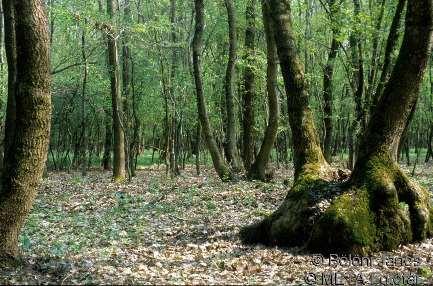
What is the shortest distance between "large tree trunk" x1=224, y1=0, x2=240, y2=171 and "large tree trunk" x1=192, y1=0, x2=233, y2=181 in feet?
6.22

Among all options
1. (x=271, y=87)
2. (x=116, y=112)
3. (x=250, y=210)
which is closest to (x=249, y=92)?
(x=271, y=87)

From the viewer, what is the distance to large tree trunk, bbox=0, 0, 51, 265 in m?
6.59

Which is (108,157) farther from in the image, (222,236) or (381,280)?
(381,280)

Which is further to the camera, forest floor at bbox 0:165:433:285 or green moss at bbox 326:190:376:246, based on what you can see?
green moss at bbox 326:190:376:246

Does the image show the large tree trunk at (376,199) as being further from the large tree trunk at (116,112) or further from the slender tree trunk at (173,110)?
the slender tree trunk at (173,110)

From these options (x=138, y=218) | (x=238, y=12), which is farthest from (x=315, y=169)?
(x=238, y=12)

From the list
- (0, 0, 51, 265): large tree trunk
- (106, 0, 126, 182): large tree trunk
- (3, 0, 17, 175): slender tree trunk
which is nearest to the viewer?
(0, 0, 51, 265): large tree trunk

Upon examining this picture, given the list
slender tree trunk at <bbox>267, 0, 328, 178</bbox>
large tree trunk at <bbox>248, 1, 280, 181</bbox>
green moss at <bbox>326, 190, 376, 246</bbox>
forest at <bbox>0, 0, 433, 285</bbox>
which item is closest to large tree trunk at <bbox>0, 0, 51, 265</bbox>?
forest at <bbox>0, 0, 433, 285</bbox>

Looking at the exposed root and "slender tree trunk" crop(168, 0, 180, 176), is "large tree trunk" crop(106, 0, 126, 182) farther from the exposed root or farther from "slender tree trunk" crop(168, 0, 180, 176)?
the exposed root

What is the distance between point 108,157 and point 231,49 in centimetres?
1851

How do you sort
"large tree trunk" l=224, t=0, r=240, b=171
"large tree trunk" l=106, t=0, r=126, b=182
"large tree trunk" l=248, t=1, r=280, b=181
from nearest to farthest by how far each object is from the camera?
"large tree trunk" l=248, t=1, r=280, b=181 → "large tree trunk" l=224, t=0, r=240, b=171 → "large tree trunk" l=106, t=0, r=126, b=182

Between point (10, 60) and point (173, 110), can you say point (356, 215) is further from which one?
point (173, 110)

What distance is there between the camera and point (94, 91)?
105 feet

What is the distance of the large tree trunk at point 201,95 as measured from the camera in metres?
19.0
